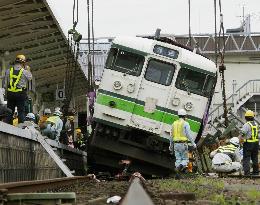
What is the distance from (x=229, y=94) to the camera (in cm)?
4694

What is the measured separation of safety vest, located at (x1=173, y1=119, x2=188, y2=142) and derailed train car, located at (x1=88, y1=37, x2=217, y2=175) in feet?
3.37

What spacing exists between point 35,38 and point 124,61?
19.5 ft

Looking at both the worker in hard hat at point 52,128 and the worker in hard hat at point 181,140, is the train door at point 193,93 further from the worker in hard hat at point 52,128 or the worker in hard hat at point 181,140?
the worker in hard hat at point 52,128

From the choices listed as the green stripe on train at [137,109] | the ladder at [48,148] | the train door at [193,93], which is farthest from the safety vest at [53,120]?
the train door at [193,93]

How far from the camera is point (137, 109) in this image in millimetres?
15523

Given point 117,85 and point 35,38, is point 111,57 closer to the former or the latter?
point 117,85

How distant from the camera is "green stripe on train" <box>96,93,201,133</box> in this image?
15.4 metres

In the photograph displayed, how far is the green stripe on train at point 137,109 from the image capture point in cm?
1544

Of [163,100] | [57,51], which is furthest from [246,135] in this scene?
[57,51]

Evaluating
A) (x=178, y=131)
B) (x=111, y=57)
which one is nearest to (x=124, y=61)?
(x=111, y=57)

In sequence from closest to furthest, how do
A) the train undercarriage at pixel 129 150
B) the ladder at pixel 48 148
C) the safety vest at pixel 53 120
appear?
the ladder at pixel 48 148 → the safety vest at pixel 53 120 → the train undercarriage at pixel 129 150

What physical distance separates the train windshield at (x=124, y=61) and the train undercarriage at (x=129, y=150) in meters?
1.37

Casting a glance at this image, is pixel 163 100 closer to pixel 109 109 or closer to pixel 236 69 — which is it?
pixel 109 109

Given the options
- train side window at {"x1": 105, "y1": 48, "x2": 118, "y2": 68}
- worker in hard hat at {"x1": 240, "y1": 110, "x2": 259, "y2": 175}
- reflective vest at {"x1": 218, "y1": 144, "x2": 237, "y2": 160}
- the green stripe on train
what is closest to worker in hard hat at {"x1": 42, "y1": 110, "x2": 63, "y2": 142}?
the green stripe on train
